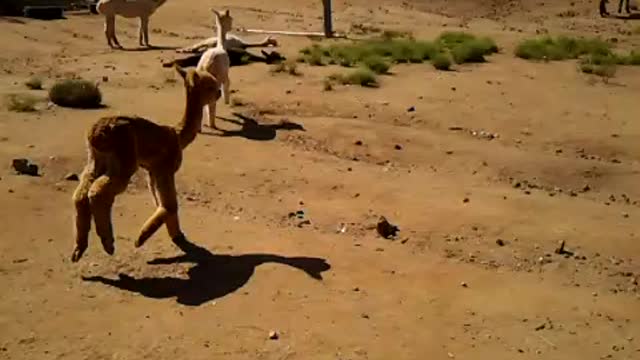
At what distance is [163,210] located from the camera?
7.95 metres

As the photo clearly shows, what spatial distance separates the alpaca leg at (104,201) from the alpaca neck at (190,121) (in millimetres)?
1077

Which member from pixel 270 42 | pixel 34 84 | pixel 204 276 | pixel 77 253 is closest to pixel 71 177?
pixel 77 253

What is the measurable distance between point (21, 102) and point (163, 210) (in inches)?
263

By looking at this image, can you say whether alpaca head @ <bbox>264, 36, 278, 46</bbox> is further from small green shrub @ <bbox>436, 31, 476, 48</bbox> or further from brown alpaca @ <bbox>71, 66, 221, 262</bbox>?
brown alpaca @ <bbox>71, 66, 221, 262</bbox>

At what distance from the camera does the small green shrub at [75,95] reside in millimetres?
13938

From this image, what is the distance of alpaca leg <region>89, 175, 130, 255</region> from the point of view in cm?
722

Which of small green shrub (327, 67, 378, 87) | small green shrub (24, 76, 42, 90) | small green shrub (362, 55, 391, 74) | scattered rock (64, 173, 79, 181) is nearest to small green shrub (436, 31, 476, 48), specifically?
small green shrub (362, 55, 391, 74)

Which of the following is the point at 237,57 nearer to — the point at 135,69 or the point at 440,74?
the point at 135,69

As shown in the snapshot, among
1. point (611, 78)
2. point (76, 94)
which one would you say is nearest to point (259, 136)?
point (76, 94)

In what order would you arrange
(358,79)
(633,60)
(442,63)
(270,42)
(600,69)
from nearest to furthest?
(358,79), (600,69), (442,63), (633,60), (270,42)

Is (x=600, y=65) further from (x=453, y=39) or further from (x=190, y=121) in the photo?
(x=190, y=121)

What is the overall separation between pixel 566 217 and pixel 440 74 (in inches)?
342

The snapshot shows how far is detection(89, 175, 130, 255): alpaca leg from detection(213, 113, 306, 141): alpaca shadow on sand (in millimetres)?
5284

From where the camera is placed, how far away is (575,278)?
313 inches
